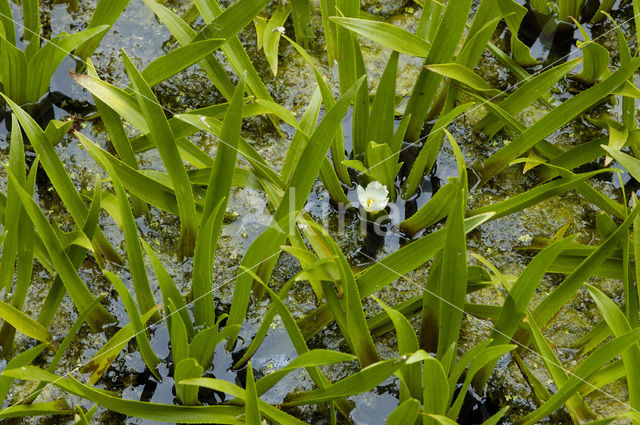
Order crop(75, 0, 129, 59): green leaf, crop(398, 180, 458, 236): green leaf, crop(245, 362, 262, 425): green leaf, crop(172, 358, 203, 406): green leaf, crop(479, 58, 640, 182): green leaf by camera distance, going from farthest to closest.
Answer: crop(75, 0, 129, 59): green leaf, crop(479, 58, 640, 182): green leaf, crop(398, 180, 458, 236): green leaf, crop(172, 358, 203, 406): green leaf, crop(245, 362, 262, 425): green leaf

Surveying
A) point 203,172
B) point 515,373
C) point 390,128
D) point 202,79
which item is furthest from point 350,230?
point 202,79

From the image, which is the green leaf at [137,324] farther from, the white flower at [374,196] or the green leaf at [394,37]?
the green leaf at [394,37]

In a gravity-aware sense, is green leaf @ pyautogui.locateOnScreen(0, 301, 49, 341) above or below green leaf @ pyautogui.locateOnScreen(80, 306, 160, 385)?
above

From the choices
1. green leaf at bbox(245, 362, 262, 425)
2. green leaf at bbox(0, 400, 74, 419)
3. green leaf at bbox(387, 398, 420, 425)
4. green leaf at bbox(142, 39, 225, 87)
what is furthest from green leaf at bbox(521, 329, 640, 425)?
green leaf at bbox(142, 39, 225, 87)

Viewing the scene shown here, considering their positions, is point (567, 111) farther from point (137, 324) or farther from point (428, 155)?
point (137, 324)

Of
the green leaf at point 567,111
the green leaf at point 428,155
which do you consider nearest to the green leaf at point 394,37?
the green leaf at point 428,155

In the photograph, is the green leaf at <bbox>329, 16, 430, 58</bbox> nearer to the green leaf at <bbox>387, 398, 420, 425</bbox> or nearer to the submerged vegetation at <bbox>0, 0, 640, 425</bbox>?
the submerged vegetation at <bbox>0, 0, 640, 425</bbox>

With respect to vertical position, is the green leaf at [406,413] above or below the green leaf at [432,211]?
below

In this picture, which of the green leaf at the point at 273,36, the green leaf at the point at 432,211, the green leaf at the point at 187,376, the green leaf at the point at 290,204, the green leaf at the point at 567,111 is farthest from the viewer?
the green leaf at the point at 273,36
